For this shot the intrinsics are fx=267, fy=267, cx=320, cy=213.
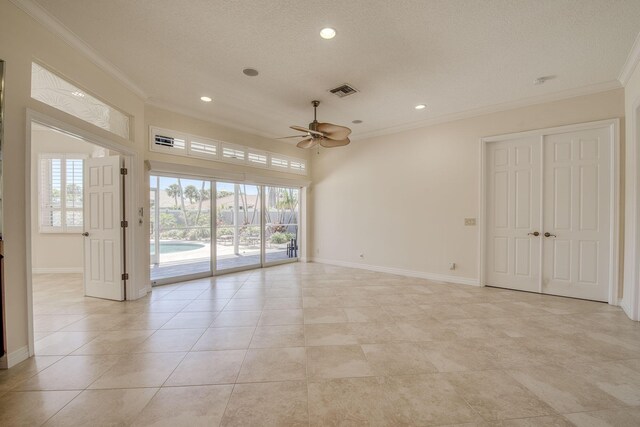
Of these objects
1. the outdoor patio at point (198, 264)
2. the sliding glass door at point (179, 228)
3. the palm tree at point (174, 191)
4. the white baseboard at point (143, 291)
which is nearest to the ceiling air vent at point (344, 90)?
the sliding glass door at point (179, 228)

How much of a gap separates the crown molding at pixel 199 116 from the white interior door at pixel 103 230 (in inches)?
44.5

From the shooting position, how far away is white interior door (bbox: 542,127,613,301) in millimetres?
3947

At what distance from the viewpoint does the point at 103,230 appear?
13.8ft

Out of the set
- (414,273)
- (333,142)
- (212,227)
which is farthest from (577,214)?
(212,227)

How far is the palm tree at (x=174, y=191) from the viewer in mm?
5090

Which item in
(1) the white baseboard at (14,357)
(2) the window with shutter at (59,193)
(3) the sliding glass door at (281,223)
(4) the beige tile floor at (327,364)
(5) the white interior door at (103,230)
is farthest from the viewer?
(3) the sliding glass door at (281,223)

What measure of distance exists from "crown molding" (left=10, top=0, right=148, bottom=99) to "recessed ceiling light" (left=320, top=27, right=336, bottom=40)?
2625 mm

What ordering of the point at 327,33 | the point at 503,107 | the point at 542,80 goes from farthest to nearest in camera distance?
the point at 503,107 < the point at 542,80 < the point at 327,33

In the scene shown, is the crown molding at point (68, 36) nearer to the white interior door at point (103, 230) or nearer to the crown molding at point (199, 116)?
the crown molding at point (199, 116)

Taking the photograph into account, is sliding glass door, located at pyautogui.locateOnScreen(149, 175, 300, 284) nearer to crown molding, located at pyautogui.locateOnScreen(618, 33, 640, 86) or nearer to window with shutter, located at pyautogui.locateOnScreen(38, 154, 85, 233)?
window with shutter, located at pyautogui.locateOnScreen(38, 154, 85, 233)

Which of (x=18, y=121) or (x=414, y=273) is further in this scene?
(x=414, y=273)

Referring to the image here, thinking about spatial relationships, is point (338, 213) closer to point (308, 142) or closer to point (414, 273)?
point (414, 273)

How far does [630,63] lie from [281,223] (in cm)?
643

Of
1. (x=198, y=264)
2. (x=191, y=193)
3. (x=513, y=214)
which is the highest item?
(x=191, y=193)
